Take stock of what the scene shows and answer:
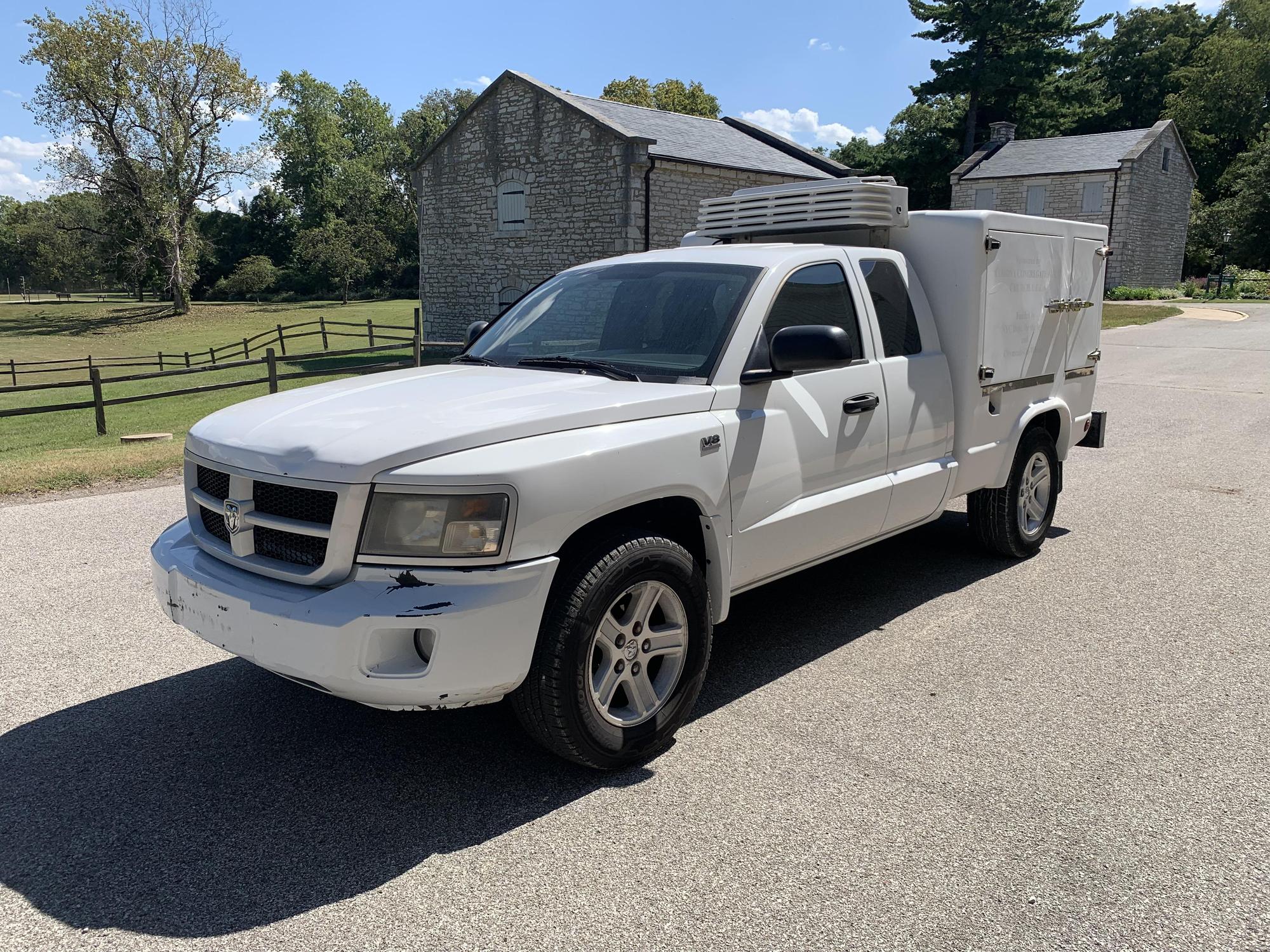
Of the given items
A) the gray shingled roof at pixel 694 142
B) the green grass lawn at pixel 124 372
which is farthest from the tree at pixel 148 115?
the gray shingled roof at pixel 694 142

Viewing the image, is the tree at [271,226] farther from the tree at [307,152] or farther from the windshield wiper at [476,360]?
the windshield wiper at [476,360]

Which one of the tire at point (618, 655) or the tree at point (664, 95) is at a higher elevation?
the tree at point (664, 95)

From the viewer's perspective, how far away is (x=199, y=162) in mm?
54938

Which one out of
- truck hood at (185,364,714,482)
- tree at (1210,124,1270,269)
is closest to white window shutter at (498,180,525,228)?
truck hood at (185,364,714,482)

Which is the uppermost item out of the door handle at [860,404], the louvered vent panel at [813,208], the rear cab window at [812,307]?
the louvered vent panel at [813,208]

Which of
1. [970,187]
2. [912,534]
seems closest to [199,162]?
[970,187]

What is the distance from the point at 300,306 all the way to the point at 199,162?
9879 millimetres

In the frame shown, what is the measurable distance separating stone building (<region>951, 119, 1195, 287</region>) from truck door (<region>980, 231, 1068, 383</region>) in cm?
4176

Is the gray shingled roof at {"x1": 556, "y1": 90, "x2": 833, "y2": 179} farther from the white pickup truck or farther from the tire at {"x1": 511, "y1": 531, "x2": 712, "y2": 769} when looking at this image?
the tire at {"x1": 511, "y1": 531, "x2": 712, "y2": 769}

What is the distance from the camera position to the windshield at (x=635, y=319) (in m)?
4.07

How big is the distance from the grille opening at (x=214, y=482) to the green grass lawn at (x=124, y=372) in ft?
19.6

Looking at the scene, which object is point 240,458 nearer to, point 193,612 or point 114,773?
point 193,612

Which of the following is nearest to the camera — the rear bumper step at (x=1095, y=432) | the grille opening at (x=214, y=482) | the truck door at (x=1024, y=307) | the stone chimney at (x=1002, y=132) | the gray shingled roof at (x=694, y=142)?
the grille opening at (x=214, y=482)

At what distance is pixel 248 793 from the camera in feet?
11.0
